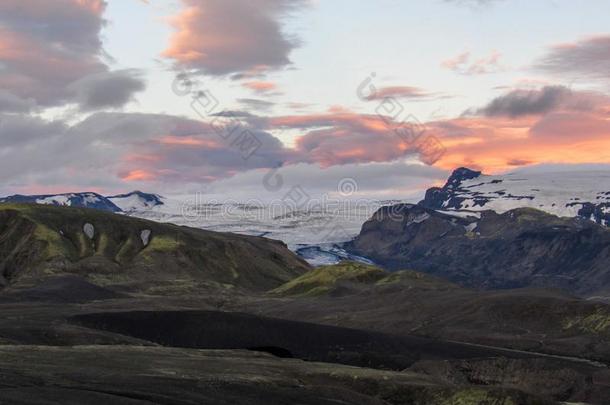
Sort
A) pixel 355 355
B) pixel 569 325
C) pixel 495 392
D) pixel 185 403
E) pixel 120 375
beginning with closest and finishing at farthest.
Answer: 1. pixel 185 403
2. pixel 120 375
3. pixel 495 392
4. pixel 355 355
5. pixel 569 325

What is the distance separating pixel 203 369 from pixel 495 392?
95.3 feet

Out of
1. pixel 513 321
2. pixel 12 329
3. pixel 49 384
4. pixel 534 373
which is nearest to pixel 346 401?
pixel 49 384

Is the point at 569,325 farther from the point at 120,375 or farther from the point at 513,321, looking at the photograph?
the point at 120,375

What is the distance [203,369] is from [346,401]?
55.8 ft

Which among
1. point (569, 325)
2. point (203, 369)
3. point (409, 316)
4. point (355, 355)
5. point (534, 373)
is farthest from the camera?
point (409, 316)

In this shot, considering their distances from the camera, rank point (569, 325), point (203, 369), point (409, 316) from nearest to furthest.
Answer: point (203, 369) → point (569, 325) → point (409, 316)

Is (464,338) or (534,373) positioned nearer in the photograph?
(534,373)

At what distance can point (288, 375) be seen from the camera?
8619cm

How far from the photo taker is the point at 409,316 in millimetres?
189125

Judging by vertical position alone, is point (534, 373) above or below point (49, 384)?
below

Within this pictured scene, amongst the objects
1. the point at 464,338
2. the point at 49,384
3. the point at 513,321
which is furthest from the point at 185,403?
the point at 513,321

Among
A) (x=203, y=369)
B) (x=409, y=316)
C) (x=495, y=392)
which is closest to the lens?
(x=495, y=392)

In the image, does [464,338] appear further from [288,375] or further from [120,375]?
[120,375]

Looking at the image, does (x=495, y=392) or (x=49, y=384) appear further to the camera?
(x=495, y=392)
